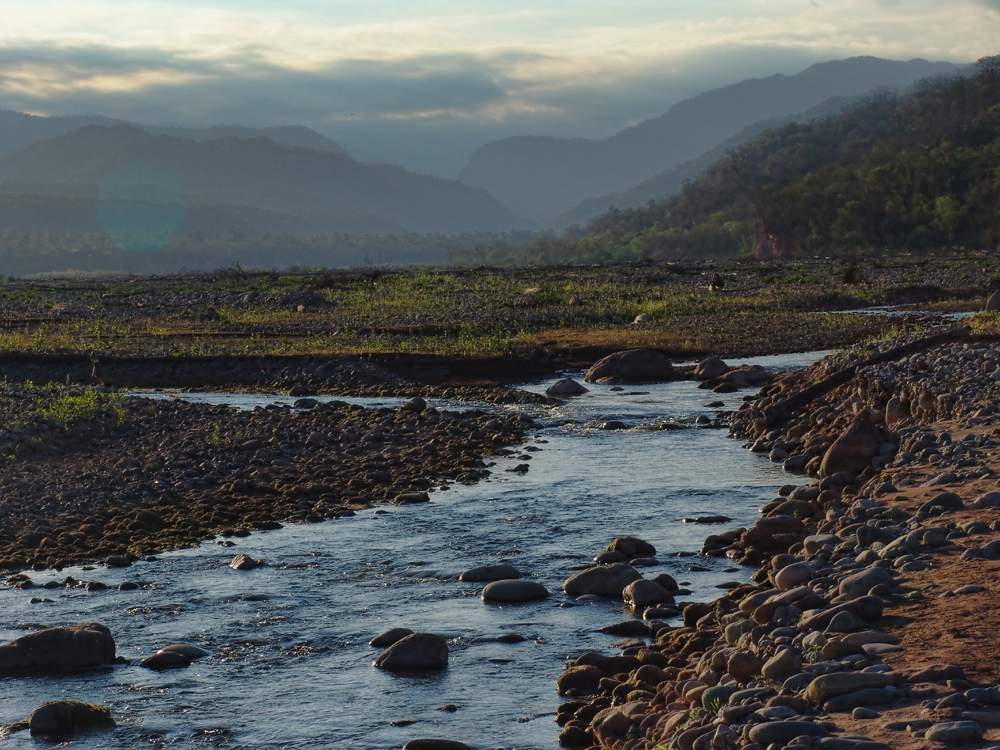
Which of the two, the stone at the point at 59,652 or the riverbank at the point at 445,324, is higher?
the riverbank at the point at 445,324

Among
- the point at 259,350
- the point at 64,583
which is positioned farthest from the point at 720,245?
the point at 64,583

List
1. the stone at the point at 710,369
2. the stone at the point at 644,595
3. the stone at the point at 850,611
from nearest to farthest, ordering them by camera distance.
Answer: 1. the stone at the point at 850,611
2. the stone at the point at 644,595
3. the stone at the point at 710,369

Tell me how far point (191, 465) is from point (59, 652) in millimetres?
7720

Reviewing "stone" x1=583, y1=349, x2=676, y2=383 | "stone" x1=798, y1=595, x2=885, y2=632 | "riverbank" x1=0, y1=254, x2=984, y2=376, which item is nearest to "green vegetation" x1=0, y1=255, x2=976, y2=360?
"riverbank" x1=0, y1=254, x2=984, y2=376

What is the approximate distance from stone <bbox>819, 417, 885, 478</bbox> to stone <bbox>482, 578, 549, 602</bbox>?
602cm

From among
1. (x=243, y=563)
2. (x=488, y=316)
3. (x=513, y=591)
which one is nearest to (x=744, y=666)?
(x=513, y=591)

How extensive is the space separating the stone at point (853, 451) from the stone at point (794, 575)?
570 centimetres

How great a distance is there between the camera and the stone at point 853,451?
14.9m

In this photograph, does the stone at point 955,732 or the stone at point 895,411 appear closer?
the stone at point 955,732

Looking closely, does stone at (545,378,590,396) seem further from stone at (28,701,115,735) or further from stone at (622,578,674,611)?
stone at (28,701,115,735)

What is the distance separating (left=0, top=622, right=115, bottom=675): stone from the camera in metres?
8.84

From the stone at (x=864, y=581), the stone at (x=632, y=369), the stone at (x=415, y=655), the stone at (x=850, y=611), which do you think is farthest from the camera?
the stone at (x=632, y=369)

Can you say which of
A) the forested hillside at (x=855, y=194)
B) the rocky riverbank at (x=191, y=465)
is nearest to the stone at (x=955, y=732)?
the rocky riverbank at (x=191, y=465)

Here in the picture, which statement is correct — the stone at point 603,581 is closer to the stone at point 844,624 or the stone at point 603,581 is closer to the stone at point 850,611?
the stone at point 850,611
